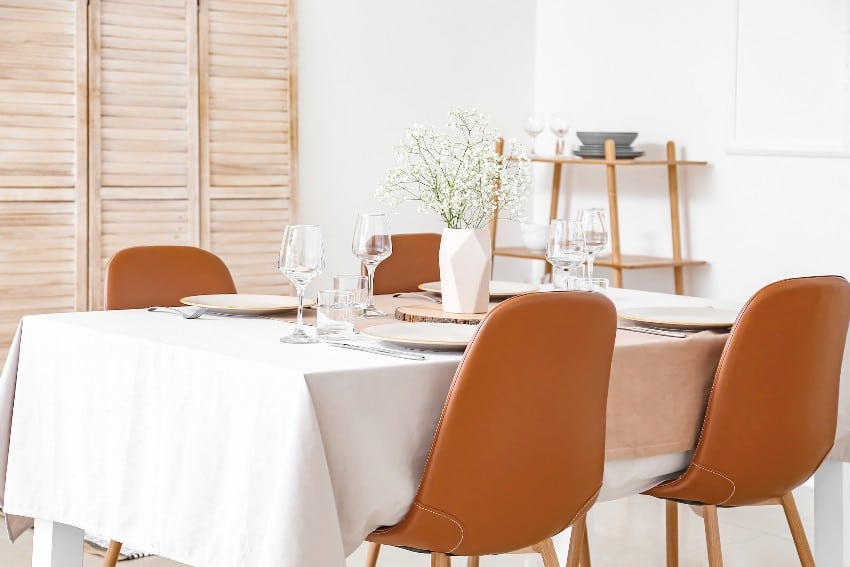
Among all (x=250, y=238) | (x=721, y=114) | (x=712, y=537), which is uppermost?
(x=721, y=114)

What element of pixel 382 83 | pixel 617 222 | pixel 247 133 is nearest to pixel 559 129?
pixel 617 222

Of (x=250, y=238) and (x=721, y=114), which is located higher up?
(x=721, y=114)

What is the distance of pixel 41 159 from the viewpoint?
4.10m

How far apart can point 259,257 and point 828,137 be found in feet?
7.07

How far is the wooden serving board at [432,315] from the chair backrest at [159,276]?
0.63m

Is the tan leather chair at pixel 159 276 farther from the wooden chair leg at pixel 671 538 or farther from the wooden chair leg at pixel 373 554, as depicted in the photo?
the wooden chair leg at pixel 671 538

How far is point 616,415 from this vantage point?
232 centimetres

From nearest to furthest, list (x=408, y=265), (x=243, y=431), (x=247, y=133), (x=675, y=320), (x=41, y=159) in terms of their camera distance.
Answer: (x=243, y=431), (x=675, y=320), (x=408, y=265), (x=41, y=159), (x=247, y=133)

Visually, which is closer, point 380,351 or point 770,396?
point 380,351

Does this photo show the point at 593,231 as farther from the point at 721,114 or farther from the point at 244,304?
the point at 721,114

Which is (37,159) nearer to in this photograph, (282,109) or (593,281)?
(282,109)

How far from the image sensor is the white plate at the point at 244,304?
260cm

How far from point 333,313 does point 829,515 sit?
48.9 inches

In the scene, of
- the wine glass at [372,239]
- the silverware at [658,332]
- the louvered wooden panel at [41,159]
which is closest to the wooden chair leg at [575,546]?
the silverware at [658,332]
